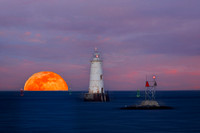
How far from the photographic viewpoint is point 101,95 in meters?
83.6

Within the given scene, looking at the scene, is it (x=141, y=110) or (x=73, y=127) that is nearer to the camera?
(x=73, y=127)

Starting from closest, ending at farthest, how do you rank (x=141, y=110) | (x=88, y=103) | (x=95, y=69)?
(x=141, y=110), (x=95, y=69), (x=88, y=103)

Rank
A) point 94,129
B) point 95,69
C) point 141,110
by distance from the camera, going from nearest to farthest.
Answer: point 94,129 → point 141,110 → point 95,69

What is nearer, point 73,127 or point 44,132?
point 44,132

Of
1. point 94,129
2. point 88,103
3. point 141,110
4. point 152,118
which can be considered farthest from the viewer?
point 88,103

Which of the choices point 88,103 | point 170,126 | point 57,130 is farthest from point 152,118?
point 88,103

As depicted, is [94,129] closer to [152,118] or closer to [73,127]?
[73,127]

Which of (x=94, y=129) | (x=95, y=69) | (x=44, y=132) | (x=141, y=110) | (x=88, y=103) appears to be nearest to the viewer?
(x=44, y=132)

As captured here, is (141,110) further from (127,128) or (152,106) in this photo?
(127,128)

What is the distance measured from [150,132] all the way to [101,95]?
44.4m

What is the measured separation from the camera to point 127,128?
4303 centimetres

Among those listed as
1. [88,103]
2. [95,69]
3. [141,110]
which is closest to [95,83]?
[95,69]

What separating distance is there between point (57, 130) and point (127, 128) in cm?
889

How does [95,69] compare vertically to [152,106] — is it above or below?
above
